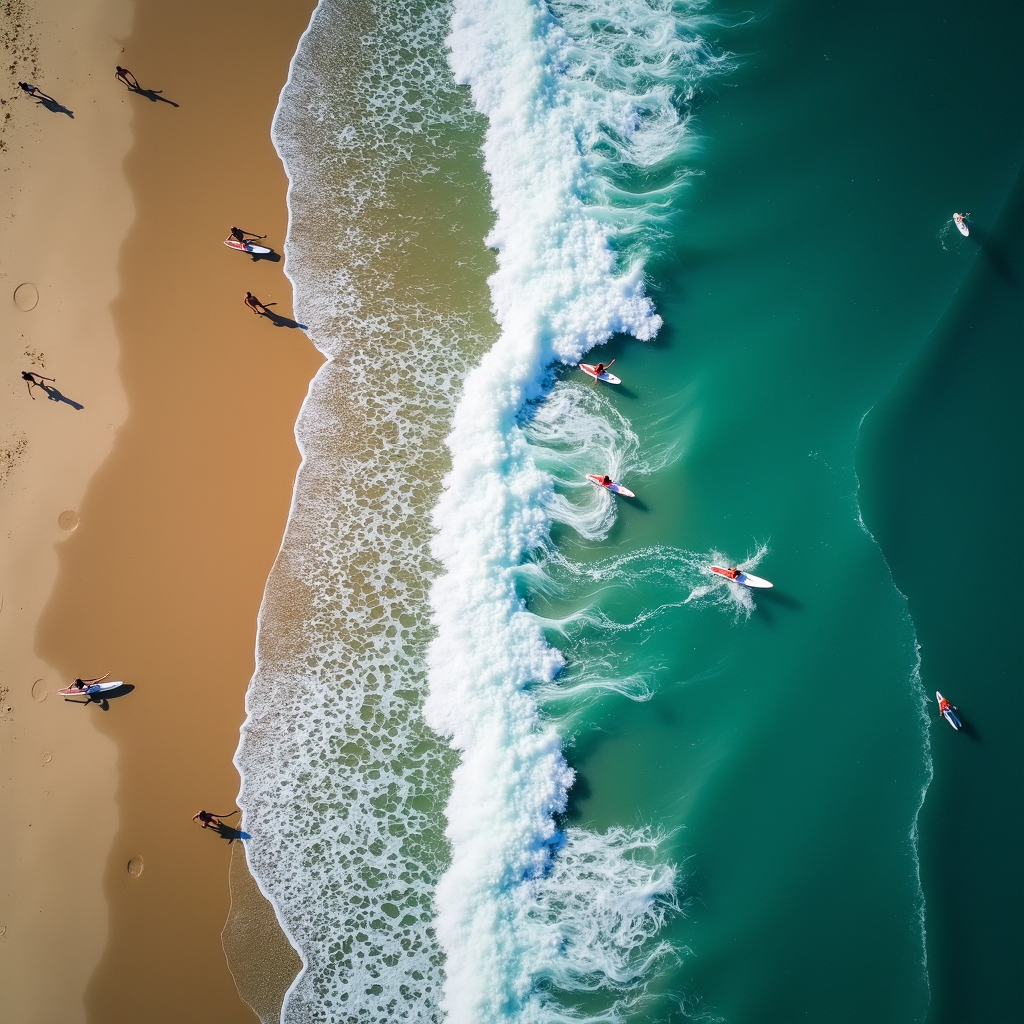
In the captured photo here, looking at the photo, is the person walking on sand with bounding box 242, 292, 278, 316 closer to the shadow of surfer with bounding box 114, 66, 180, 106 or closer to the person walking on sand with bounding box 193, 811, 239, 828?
the shadow of surfer with bounding box 114, 66, 180, 106

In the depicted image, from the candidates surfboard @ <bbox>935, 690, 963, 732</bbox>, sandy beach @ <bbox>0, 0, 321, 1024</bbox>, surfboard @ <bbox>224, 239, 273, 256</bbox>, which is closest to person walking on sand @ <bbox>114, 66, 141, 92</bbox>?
sandy beach @ <bbox>0, 0, 321, 1024</bbox>

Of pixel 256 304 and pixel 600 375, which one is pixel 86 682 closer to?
pixel 256 304

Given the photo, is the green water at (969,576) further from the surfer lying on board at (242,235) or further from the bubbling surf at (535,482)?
the surfer lying on board at (242,235)

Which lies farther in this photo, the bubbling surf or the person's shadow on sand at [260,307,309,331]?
the person's shadow on sand at [260,307,309,331]

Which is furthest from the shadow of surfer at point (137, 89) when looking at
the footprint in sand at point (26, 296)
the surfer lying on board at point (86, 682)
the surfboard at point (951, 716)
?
the surfboard at point (951, 716)

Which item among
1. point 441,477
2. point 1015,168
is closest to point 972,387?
point 1015,168
